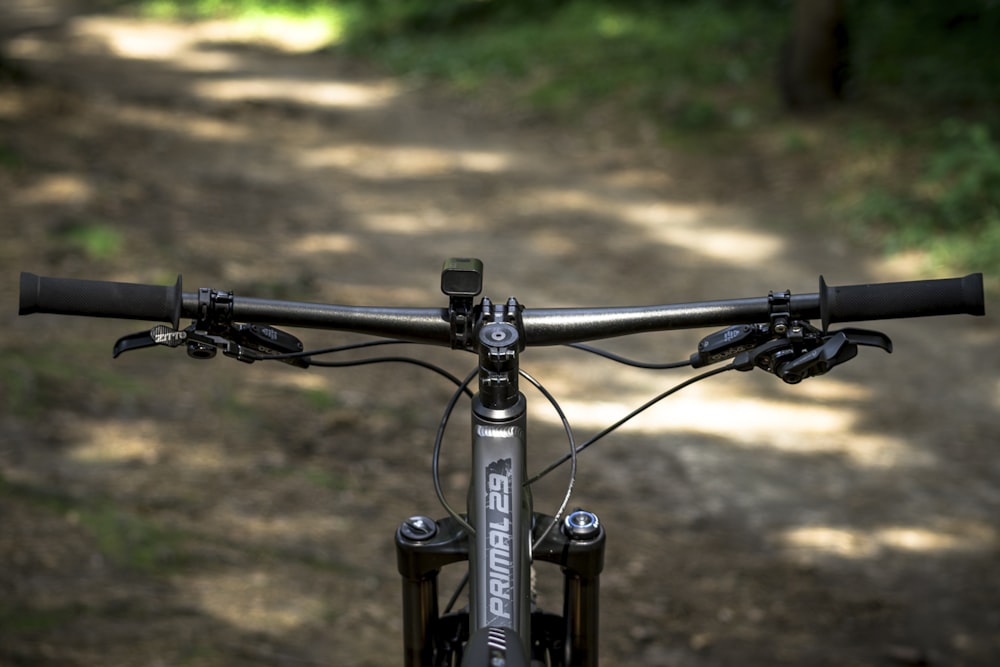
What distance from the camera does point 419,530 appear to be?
88.8 inches

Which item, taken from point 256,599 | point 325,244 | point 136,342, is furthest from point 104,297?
point 325,244

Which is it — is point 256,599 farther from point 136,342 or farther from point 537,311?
point 537,311

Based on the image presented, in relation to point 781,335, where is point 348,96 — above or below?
above

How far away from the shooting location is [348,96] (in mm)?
14836

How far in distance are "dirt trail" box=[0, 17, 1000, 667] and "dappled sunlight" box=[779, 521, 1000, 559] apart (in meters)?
0.02

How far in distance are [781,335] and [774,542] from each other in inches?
138

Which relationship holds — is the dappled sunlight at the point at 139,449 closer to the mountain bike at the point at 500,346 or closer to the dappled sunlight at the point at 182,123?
the mountain bike at the point at 500,346

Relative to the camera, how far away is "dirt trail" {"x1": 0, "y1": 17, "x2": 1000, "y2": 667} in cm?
453

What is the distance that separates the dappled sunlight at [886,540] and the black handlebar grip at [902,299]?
3452 mm

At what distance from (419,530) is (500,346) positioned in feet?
1.68

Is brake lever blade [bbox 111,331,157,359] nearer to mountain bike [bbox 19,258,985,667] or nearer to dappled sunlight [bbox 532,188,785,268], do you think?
mountain bike [bbox 19,258,985,667]

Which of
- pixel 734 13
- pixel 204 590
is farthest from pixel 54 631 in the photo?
pixel 734 13

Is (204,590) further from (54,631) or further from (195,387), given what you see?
(195,387)

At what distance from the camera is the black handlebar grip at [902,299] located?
2.06 m
